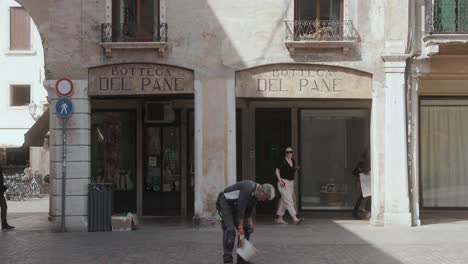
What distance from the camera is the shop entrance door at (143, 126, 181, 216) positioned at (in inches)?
827

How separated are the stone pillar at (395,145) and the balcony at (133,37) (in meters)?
5.11

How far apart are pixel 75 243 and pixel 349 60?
731cm

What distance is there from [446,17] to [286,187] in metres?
5.40

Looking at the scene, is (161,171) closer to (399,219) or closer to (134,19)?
(134,19)

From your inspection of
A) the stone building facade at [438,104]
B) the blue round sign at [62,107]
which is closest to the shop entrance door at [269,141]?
the stone building facade at [438,104]

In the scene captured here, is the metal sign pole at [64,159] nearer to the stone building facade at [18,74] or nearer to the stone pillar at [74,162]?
the stone pillar at [74,162]

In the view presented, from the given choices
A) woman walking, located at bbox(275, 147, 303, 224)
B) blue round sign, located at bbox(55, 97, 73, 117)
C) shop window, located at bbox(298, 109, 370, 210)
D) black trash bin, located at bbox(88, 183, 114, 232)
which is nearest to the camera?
blue round sign, located at bbox(55, 97, 73, 117)

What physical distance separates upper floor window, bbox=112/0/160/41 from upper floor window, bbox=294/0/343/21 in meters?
3.39

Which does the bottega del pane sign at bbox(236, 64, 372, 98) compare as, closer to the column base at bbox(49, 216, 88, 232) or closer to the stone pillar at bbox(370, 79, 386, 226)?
the stone pillar at bbox(370, 79, 386, 226)

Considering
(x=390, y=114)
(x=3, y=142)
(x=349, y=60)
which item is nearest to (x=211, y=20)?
(x=349, y=60)

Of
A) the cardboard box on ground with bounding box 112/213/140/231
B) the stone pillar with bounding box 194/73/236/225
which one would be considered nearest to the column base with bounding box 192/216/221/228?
the stone pillar with bounding box 194/73/236/225

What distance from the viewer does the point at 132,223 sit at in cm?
1770

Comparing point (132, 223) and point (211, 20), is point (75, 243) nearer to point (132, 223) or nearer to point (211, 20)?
point (132, 223)

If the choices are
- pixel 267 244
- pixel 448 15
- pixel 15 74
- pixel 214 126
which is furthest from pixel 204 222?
pixel 15 74
